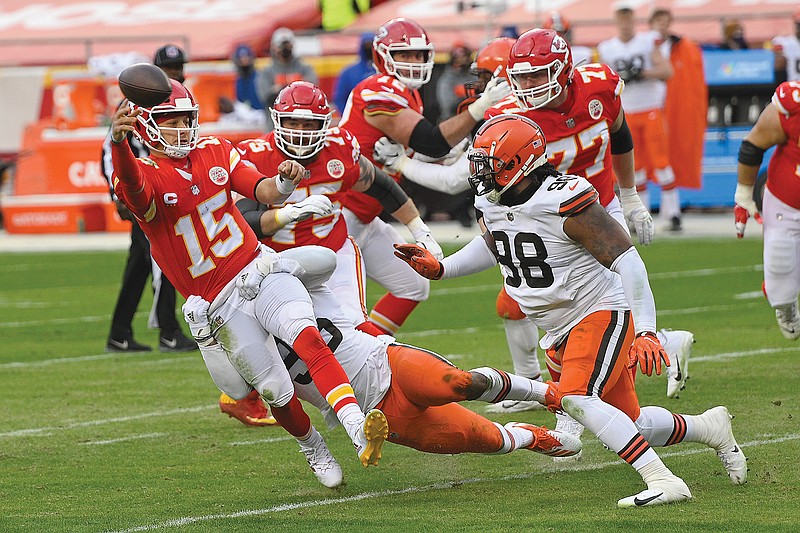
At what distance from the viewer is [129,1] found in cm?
2236

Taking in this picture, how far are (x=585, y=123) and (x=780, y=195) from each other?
4.25ft

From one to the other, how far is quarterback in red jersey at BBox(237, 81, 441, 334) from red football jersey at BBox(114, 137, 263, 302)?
0.73 ft

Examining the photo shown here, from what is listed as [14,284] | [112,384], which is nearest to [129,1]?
[14,284]

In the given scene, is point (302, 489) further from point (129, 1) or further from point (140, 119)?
point (129, 1)

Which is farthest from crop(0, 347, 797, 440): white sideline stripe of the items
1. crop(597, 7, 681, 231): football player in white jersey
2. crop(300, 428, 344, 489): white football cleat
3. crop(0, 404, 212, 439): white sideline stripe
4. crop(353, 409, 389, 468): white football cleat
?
crop(597, 7, 681, 231): football player in white jersey

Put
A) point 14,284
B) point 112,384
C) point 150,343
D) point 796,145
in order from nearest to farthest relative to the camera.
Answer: point 796,145 < point 112,384 < point 150,343 < point 14,284

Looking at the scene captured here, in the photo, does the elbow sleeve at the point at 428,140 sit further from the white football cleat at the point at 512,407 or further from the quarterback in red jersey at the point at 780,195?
the quarterback in red jersey at the point at 780,195

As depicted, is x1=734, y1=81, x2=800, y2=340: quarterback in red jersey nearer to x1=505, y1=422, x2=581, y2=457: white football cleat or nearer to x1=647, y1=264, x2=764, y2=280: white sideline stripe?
x1=505, y1=422, x2=581, y2=457: white football cleat

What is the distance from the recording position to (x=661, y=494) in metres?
4.61

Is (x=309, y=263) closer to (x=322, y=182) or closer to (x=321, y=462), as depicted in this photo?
(x=321, y=462)

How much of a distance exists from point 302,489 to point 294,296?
0.73 metres

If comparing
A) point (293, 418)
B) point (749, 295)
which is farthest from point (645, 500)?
point (749, 295)

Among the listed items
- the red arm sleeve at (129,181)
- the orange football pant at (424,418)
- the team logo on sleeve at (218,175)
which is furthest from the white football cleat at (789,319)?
the red arm sleeve at (129,181)

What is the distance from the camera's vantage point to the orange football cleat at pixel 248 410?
646 centimetres
